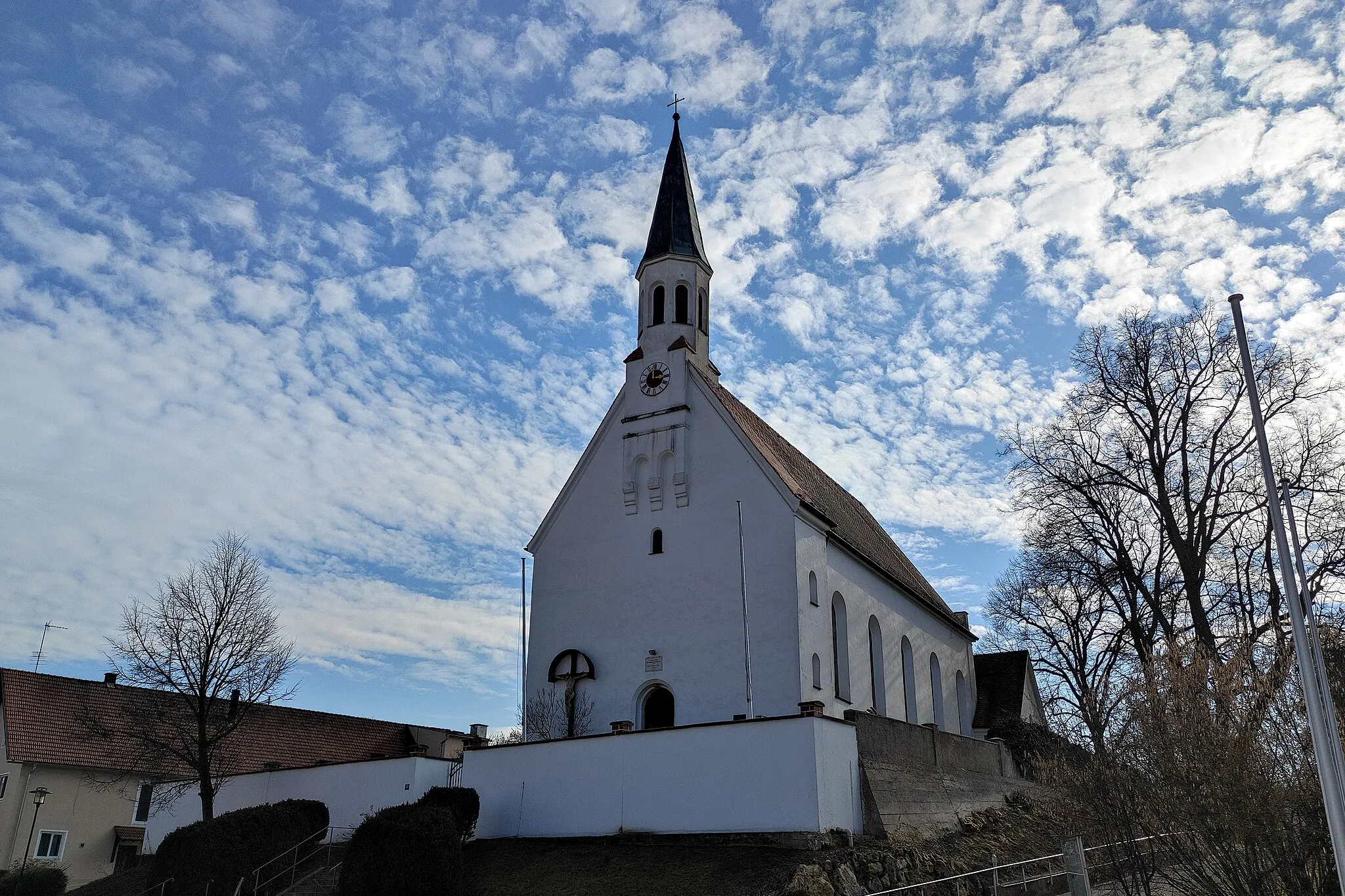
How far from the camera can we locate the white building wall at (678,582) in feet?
89.6

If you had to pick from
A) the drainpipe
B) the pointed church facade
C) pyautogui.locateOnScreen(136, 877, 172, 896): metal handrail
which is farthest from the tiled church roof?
the drainpipe

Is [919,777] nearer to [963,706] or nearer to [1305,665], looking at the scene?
[1305,665]

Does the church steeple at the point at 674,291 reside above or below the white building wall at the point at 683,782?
above

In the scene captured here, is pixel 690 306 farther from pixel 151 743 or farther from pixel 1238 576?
pixel 151 743

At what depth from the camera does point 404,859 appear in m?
19.9

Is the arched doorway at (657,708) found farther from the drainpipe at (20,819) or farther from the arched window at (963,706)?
the drainpipe at (20,819)

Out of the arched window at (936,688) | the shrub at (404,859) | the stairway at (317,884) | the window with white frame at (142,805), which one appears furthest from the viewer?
the window with white frame at (142,805)

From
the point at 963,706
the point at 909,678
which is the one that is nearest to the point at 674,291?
the point at 909,678

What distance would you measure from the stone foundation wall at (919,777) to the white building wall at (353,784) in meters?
10.6

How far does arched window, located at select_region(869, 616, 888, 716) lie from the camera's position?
33.0 metres

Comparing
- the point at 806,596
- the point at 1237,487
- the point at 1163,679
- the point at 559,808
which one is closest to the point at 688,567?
the point at 806,596

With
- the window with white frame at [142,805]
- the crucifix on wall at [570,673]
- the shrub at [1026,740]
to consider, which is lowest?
the window with white frame at [142,805]

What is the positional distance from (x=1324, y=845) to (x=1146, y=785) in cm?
259

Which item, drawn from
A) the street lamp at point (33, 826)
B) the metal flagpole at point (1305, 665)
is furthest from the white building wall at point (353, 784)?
the metal flagpole at point (1305, 665)
